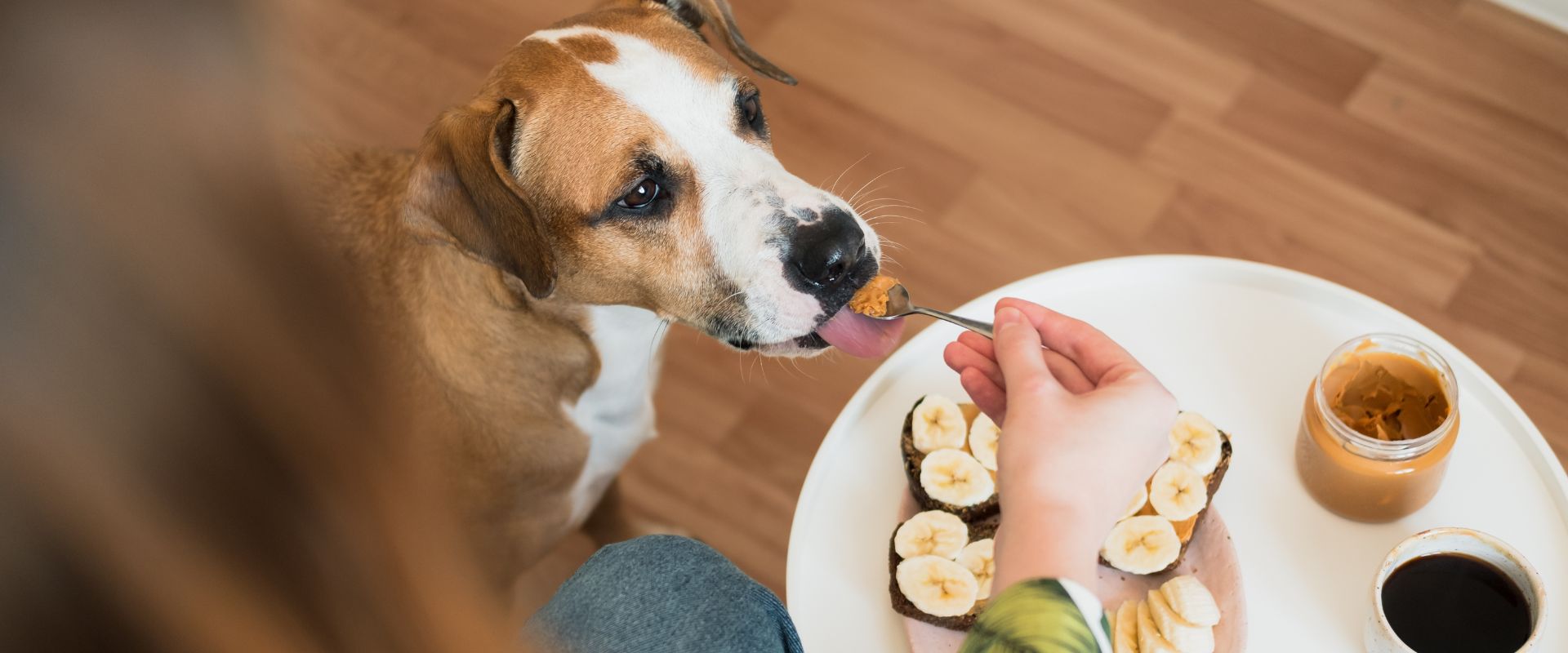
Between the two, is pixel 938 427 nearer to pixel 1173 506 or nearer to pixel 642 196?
pixel 1173 506

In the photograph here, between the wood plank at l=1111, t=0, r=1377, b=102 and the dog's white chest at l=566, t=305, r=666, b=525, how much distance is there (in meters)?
1.60

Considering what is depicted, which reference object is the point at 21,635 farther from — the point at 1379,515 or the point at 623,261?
the point at 1379,515

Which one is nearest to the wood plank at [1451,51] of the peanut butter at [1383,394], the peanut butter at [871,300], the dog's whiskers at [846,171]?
the dog's whiskers at [846,171]

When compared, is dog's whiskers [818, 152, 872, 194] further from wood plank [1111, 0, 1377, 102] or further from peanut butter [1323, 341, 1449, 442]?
peanut butter [1323, 341, 1449, 442]

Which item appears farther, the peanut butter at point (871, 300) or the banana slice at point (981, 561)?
the peanut butter at point (871, 300)

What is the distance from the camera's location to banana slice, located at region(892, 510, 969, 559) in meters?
1.43

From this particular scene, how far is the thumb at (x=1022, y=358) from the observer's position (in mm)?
1201

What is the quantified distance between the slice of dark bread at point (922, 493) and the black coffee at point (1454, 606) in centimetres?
45

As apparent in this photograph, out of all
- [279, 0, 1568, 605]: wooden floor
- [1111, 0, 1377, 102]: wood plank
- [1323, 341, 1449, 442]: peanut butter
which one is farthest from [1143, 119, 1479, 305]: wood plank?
[1323, 341, 1449, 442]: peanut butter

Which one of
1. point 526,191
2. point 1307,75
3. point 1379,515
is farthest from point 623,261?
point 1307,75

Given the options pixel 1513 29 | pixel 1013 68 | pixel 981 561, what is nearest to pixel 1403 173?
pixel 1513 29

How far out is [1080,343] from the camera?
4.31 ft

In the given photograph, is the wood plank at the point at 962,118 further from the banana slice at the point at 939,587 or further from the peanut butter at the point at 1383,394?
the banana slice at the point at 939,587

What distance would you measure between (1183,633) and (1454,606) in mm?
301
